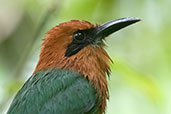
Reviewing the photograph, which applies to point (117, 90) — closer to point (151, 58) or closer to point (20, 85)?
point (151, 58)

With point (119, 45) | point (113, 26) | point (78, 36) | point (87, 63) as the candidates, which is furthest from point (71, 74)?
point (119, 45)

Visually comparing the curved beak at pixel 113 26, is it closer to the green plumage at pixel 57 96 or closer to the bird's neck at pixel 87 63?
the bird's neck at pixel 87 63

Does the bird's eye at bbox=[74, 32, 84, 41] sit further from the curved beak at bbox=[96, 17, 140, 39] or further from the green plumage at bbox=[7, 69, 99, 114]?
the green plumage at bbox=[7, 69, 99, 114]

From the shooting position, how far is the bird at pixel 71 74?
239 inches

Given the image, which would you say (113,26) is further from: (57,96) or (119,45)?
(119,45)

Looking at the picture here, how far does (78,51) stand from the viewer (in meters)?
6.40

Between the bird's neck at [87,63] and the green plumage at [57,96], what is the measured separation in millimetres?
66

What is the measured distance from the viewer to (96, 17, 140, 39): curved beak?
647cm

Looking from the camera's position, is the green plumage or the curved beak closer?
the green plumage

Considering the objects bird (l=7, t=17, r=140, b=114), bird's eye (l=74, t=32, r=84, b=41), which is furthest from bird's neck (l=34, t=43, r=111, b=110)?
bird's eye (l=74, t=32, r=84, b=41)

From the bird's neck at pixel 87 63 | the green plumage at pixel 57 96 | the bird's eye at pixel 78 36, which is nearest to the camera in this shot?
the green plumage at pixel 57 96

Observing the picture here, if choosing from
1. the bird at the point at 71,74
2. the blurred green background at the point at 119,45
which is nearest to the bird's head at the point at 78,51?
the bird at the point at 71,74

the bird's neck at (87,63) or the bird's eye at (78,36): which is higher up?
the bird's eye at (78,36)

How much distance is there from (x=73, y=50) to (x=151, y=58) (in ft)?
5.44
